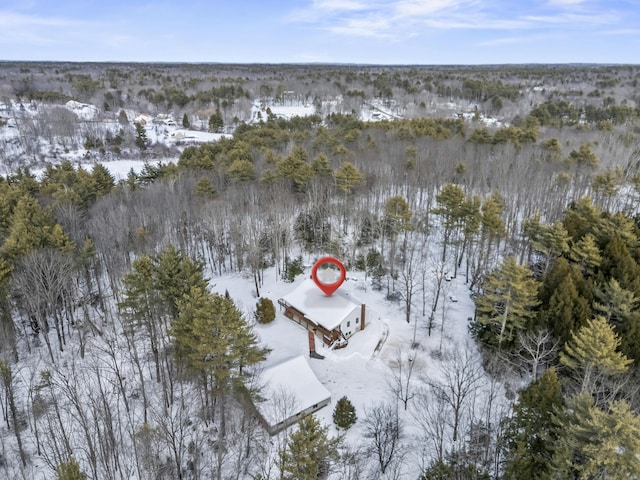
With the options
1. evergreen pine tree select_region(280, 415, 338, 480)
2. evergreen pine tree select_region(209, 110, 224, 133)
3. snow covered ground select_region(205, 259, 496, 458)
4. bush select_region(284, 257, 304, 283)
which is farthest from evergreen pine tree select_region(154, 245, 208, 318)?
evergreen pine tree select_region(209, 110, 224, 133)

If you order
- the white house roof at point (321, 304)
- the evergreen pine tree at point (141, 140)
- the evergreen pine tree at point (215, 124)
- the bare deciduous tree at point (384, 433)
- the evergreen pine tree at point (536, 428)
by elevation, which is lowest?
the bare deciduous tree at point (384, 433)

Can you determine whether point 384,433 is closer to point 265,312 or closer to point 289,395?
point 289,395

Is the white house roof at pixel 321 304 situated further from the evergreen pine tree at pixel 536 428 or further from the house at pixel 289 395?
the evergreen pine tree at pixel 536 428

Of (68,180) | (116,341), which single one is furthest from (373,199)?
(68,180)

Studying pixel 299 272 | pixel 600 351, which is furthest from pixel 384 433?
pixel 299 272

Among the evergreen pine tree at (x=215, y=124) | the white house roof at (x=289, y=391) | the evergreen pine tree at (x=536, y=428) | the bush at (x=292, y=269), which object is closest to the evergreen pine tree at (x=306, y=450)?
the white house roof at (x=289, y=391)

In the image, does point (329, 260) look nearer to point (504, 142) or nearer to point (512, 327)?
point (512, 327)
